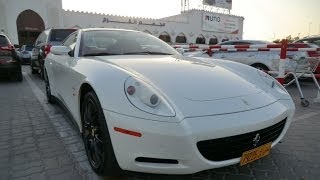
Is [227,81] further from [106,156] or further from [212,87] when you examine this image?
[106,156]

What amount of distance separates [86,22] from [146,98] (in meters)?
31.0

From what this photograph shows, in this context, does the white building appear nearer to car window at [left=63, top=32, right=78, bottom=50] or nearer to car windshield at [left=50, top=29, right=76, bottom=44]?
car windshield at [left=50, top=29, right=76, bottom=44]

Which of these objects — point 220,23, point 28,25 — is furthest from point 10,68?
point 220,23

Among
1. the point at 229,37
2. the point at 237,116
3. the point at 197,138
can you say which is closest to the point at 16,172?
the point at 197,138

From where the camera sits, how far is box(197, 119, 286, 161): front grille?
88.1 inches

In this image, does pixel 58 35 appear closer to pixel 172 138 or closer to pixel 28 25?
pixel 172 138

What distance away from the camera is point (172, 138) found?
2.14m

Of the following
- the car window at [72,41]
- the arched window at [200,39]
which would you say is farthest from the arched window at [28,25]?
the car window at [72,41]

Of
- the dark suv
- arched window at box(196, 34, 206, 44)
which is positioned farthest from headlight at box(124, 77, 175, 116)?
arched window at box(196, 34, 206, 44)

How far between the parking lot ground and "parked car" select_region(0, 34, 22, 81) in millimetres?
3875

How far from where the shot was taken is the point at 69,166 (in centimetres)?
303

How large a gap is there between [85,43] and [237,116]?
231cm

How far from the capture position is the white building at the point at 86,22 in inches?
1118

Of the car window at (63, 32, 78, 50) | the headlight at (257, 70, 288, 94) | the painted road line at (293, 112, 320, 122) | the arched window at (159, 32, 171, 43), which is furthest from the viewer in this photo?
the arched window at (159, 32, 171, 43)
